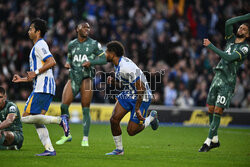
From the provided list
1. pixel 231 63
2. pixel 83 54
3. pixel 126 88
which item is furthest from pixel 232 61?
pixel 83 54

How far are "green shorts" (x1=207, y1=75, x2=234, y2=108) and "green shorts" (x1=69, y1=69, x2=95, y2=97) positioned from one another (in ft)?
9.93

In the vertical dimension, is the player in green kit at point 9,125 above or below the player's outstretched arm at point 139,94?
below

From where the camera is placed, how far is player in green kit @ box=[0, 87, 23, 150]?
375 inches

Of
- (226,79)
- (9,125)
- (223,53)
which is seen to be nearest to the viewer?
(9,125)

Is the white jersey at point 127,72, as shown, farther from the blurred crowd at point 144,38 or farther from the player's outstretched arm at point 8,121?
the blurred crowd at point 144,38

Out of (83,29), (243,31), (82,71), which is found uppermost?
(83,29)

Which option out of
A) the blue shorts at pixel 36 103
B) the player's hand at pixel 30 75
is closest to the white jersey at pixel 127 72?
the blue shorts at pixel 36 103

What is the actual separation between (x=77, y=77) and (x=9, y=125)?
288cm

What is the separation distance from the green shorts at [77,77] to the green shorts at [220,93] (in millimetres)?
3025

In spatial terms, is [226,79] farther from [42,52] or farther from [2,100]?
[2,100]

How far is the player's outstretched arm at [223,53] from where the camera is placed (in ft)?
33.8

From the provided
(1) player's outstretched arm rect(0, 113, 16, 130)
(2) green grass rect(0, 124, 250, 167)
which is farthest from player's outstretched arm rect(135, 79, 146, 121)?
(1) player's outstretched arm rect(0, 113, 16, 130)

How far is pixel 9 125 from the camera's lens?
9.49 metres

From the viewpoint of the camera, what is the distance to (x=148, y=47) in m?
21.2
